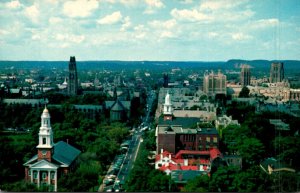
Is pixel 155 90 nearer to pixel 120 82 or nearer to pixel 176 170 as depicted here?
pixel 120 82

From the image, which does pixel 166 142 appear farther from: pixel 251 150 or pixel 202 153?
pixel 251 150

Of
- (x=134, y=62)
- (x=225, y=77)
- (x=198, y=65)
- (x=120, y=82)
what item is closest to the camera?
(x=134, y=62)

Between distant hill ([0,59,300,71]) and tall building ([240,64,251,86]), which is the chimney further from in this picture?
tall building ([240,64,251,86])

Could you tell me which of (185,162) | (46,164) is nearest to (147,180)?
(185,162)

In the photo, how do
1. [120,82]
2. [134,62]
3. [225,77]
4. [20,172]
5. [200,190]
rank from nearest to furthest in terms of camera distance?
[200,190]
[20,172]
[134,62]
[120,82]
[225,77]

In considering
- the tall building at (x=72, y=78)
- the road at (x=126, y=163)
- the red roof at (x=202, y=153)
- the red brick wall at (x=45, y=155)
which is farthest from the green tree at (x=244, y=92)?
the red brick wall at (x=45, y=155)

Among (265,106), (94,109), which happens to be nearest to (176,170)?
(94,109)

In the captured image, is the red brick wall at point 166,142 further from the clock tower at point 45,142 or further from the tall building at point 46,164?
the clock tower at point 45,142
